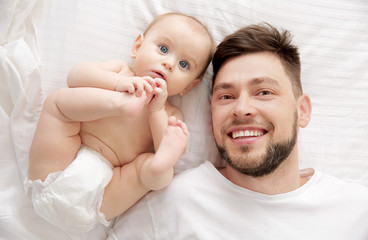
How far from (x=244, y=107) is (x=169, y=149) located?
1.15 ft

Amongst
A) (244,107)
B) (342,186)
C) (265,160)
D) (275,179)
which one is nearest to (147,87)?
(244,107)

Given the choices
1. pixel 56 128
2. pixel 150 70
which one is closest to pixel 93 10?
pixel 150 70

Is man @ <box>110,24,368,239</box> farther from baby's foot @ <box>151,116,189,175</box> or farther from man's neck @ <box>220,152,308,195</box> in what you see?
baby's foot @ <box>151,116,189,175</box>

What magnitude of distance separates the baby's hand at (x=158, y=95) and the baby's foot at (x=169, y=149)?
0.10 m

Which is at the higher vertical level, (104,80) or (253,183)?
(104,80)

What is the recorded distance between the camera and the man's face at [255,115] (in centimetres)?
133

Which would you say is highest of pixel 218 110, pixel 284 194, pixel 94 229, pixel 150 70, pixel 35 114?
pixel 150 70

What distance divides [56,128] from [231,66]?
0.77 m

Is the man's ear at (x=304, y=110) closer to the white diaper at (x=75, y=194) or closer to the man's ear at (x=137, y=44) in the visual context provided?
the man's ear at (x=137, y=44)

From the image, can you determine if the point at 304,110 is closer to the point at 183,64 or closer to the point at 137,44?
the point at 183,64

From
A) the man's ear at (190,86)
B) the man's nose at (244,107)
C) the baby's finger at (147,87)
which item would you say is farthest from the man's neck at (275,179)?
the baby's finger at (147,87)

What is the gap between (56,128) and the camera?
128cm

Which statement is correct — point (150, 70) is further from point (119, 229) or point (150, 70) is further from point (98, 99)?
point (119, 229)

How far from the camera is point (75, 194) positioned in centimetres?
124
